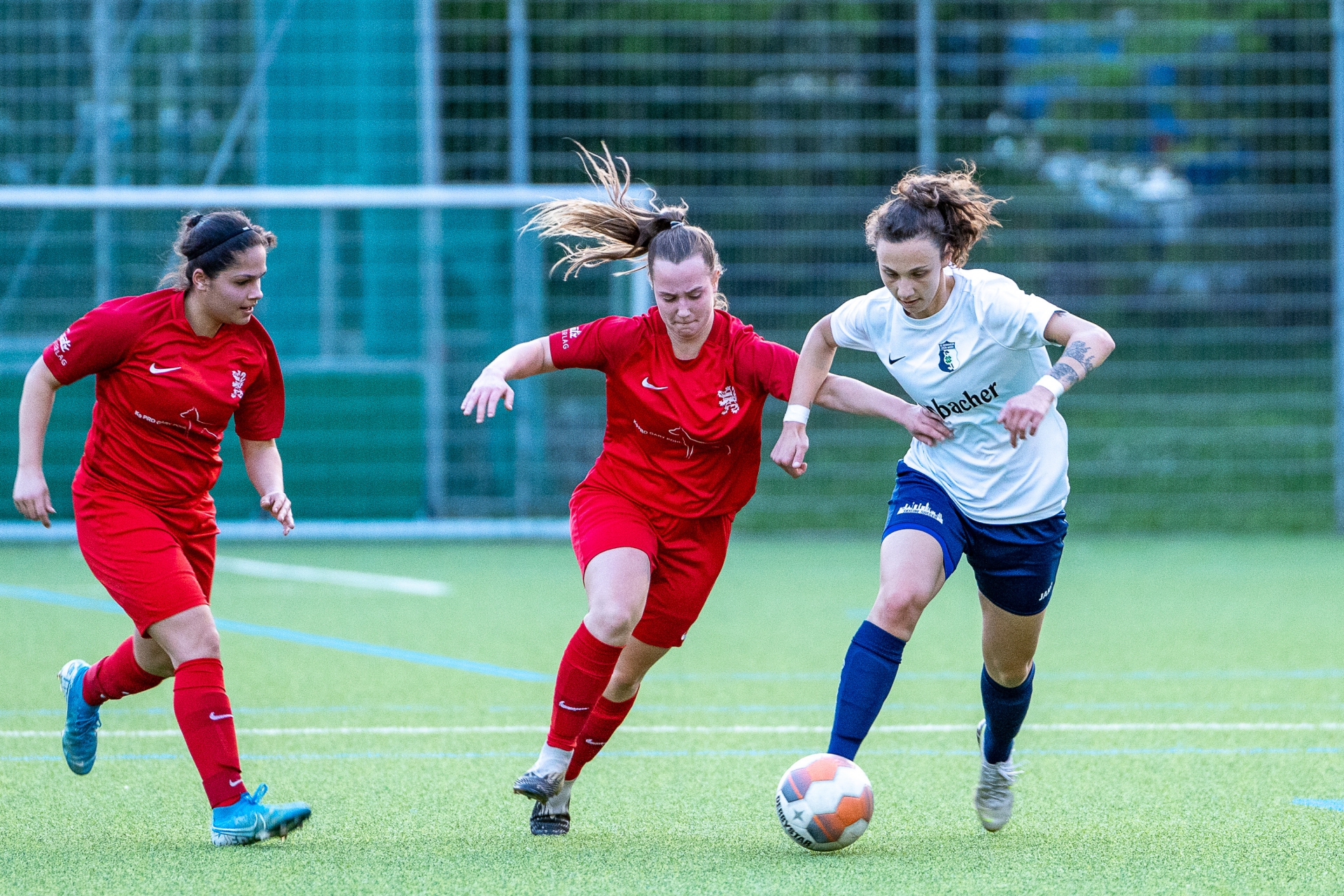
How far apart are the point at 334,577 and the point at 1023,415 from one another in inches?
289

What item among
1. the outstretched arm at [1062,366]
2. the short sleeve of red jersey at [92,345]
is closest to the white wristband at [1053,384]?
the outstretched arm at [1062,366]

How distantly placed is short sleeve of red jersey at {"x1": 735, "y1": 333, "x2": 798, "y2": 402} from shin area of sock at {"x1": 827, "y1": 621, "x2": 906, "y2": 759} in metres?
0.73

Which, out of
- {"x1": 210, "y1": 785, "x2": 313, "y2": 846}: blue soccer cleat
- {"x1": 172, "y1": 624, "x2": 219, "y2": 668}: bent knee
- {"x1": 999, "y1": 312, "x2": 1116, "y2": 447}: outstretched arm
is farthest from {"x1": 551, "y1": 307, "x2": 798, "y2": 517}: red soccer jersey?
{"x1": 210, "y1": 785, "x2": 313, "y2": 846}: blue soccer cleat

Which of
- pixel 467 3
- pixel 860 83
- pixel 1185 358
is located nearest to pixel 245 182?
pixel 467 3

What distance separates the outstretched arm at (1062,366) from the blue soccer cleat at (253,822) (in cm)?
183

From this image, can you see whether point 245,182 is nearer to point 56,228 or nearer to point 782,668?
point 56,228

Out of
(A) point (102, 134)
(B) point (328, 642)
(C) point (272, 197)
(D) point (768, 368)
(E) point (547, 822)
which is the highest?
(A) point (102, 134)

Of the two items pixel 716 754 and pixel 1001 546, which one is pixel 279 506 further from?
pixel 1001 546

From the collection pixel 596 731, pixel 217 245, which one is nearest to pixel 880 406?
pixel 596 731

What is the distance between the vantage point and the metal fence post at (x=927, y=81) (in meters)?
12.5

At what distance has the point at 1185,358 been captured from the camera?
12711 mm

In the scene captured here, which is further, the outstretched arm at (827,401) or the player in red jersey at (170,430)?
the outstretched arm at (827,401)

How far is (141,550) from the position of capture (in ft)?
13.2

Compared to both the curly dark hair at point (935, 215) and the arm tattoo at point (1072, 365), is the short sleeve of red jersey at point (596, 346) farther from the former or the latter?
the arm tattoo at point (1072, 365)
